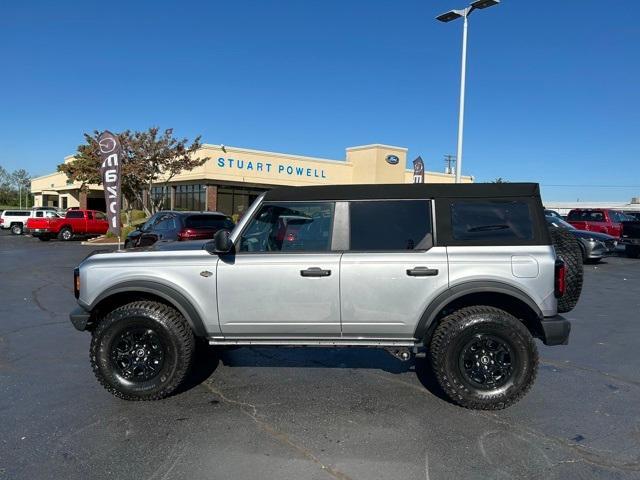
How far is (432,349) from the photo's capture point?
13.9ft

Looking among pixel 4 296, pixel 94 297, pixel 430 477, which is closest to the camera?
pixel 430 477

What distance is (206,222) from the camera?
13.1 metres

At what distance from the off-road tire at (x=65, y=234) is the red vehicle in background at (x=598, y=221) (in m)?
26.5

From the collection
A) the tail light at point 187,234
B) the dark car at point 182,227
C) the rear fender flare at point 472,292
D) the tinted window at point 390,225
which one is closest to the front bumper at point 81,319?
the tinted window at point 390,225

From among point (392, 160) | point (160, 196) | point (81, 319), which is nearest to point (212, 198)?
point (160, 196)

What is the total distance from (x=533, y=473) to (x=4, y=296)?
989 cm

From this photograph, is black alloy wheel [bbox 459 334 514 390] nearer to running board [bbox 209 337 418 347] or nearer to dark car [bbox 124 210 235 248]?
running board [bbox 209 337 418 347]

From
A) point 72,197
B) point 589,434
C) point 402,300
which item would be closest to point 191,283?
point 402,300

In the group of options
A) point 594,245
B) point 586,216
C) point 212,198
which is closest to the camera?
point 594,245

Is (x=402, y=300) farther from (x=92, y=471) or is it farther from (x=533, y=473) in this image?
(x=92, y=471)

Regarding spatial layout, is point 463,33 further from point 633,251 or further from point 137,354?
point 137,354

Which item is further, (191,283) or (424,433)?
(191,283)

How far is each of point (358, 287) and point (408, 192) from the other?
38.6 inches

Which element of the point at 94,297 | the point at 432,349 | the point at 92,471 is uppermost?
the point at 94,297
